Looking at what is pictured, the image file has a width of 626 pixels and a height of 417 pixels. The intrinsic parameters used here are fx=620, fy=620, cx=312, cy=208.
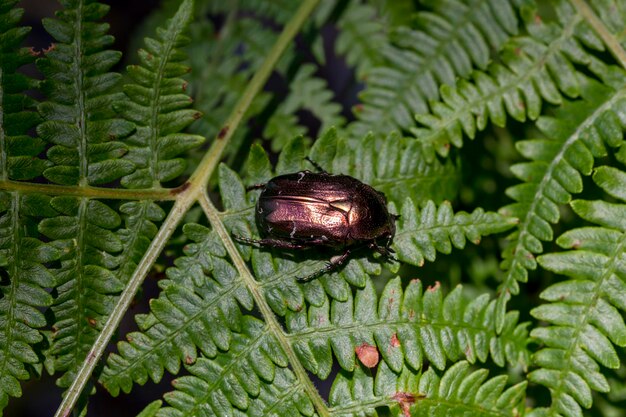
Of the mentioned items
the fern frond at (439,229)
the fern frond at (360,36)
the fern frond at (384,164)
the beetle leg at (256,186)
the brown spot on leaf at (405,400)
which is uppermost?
the fern frond at (360,36)

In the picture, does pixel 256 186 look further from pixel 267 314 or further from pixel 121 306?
pixel 121 306

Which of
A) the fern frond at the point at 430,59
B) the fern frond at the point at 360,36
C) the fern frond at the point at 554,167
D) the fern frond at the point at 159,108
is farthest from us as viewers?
the fern frond at the point at 360,36

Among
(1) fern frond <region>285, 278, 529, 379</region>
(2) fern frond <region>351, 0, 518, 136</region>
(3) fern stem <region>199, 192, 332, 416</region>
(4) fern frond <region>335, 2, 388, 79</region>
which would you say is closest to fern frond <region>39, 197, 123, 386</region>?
(3) fern stem <region>199, 192, 332, 416</region>

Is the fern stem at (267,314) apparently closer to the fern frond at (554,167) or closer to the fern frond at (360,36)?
the fern frond at (554,167)

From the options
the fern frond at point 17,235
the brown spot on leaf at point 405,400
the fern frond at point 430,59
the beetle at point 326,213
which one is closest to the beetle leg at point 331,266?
the beetle at point 326,213

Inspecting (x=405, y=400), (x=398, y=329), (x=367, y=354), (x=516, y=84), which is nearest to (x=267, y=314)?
(x=367, y=354)

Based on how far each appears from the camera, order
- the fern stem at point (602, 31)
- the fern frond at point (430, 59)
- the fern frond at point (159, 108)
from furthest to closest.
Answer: the fern frond at point (430, 59), the fern stem at point (602, 31), the fern frond at point (159, 108)

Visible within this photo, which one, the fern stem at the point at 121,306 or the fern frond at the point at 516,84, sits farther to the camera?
the fern frond at the point at 516,84

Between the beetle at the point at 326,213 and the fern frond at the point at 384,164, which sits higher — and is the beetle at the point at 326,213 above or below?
below
